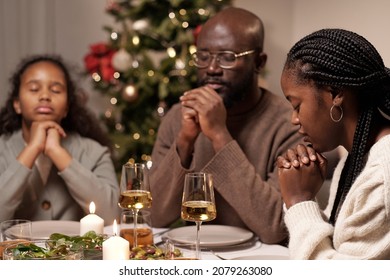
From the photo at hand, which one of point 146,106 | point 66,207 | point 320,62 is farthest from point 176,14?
point 320,62

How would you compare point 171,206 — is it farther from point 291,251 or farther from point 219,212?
point 291,251

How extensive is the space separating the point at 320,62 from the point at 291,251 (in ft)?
1.34

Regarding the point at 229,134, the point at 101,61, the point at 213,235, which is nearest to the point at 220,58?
the point at 229,134

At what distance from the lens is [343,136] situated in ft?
4.56

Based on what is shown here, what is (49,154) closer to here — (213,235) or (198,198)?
(213,235)

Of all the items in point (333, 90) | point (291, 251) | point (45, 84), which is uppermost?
point (333, 90)

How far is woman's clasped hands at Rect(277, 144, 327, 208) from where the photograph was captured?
4.77 ft

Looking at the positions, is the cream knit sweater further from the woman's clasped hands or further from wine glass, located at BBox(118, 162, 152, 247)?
wine glass, located at BBox(118, 162, 152, 247)

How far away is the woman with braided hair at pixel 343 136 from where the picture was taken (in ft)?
4.08

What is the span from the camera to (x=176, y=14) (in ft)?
11.5

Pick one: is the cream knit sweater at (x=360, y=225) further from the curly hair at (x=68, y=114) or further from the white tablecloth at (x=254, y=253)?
the curly hair at (x=68, y=114)

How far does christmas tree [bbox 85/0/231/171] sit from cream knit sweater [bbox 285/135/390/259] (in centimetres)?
217

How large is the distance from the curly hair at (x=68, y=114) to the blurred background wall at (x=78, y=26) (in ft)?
3.27

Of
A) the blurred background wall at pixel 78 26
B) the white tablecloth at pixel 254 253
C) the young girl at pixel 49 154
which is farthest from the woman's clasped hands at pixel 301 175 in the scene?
the blurred background wall at pixel 78 26
